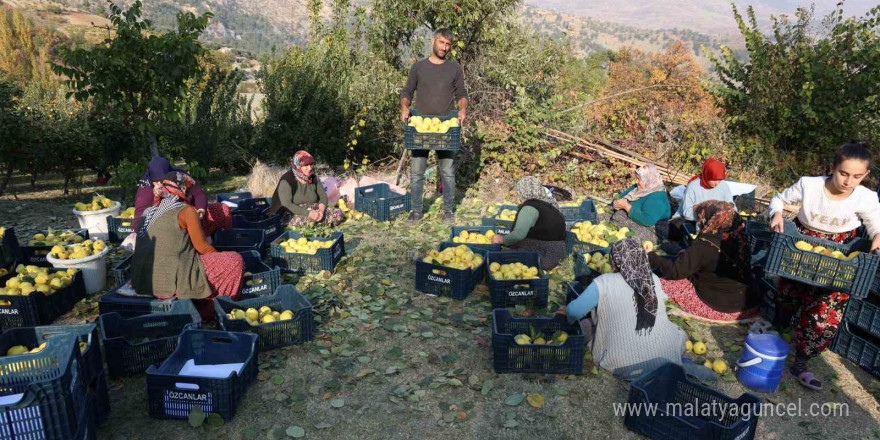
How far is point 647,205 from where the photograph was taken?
8.41 meters

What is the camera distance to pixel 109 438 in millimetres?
4031

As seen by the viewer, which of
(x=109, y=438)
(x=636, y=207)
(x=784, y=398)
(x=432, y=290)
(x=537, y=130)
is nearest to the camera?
(x=109, y=438)

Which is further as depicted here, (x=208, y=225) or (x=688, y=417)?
(x=208, y=225)

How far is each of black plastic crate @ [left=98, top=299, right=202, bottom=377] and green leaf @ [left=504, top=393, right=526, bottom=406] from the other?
2839 mm

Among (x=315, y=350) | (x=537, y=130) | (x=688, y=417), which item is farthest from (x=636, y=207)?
(x=315, y=350)

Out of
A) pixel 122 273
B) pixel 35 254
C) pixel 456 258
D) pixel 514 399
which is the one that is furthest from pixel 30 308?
pixel 514 399

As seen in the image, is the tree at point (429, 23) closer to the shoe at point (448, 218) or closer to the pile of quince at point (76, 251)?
the shoe at point (448, 218)

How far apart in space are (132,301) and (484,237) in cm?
426

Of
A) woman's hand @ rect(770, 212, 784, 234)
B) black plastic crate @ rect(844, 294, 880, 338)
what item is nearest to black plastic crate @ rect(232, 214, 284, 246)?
woman's hand @ rect(770, 212, 784, 234)

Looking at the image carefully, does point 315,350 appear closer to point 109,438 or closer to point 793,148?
point 109,438

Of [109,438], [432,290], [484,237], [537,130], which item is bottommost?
[109,438]

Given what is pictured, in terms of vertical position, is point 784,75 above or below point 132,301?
above

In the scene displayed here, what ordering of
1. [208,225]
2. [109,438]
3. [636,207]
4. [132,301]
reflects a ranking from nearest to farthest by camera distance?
[109,438], [132,301], [208,225], [636,207]

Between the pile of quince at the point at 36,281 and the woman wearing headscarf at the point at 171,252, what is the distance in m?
1.18
